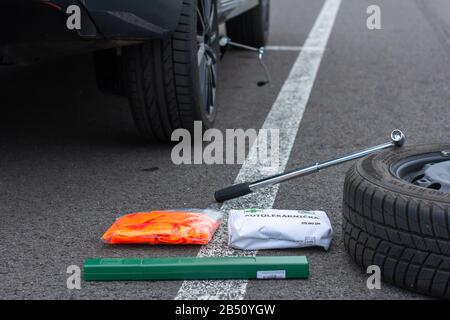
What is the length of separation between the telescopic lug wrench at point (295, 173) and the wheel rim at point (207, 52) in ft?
2.96

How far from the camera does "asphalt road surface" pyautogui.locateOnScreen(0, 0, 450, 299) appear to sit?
2.63m

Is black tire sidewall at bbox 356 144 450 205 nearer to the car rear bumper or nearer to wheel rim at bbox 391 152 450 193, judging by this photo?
wheel rim at bbox 391 152 450 193

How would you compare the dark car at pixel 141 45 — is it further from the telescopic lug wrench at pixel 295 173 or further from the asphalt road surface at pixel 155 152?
the telescopic lug wrench at pixel 295 173

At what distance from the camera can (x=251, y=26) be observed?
696cm

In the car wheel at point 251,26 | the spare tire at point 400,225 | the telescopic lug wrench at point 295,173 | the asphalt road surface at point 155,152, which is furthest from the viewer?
the car wheel at point 251,26

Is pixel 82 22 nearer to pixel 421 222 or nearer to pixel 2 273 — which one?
pixel 2 273

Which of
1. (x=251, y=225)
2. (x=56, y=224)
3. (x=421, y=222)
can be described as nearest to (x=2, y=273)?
(x=56, y=224)

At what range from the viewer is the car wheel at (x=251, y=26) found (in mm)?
6902

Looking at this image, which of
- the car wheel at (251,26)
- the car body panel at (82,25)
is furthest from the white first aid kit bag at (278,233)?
the car wheel at (251,26)

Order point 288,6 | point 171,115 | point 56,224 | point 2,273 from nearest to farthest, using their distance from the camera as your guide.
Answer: point 2,273, point 56,224, point 171,115, point 288,6

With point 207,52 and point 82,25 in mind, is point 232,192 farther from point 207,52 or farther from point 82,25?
point 207,52

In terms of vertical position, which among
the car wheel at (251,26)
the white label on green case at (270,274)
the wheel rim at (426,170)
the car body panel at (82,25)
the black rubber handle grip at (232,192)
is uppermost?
the car body panel at (82,25)

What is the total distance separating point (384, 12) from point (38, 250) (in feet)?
25.9
